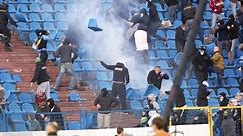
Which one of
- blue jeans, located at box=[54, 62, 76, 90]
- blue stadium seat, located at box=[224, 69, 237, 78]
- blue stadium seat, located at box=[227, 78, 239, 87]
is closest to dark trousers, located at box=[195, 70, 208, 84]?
blue stadium seat, located at box=[227, 78, 239, 87]

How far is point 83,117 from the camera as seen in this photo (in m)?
24.7

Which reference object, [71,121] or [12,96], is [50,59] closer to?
[12,96]

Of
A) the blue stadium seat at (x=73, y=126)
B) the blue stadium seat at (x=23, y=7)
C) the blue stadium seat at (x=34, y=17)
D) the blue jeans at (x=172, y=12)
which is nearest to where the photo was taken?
the blue stadium seat at (x=73, y=126)

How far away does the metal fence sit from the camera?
2416 centimetres

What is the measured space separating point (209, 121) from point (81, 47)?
7.35 meters

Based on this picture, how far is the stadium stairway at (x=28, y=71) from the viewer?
28016 millimetres

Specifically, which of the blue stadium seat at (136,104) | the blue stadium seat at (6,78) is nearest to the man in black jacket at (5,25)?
the blue stadium seat at (6,78)

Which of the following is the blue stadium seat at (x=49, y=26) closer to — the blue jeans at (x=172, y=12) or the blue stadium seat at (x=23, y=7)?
the blue stadium seat at (x=23, y=7)

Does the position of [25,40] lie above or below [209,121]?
above

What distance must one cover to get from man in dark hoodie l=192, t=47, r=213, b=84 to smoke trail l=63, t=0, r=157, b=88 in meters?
1.59

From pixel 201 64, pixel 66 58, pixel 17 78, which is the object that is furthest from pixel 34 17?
pixel 201 64

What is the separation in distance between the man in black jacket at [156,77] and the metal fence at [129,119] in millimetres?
3715

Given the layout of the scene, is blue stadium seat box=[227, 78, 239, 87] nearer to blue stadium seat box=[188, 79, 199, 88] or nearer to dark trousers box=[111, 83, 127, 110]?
blue stadium seat box=[188, 79, 199, 88]

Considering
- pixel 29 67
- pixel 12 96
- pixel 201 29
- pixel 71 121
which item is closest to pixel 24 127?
pixel 71 121
